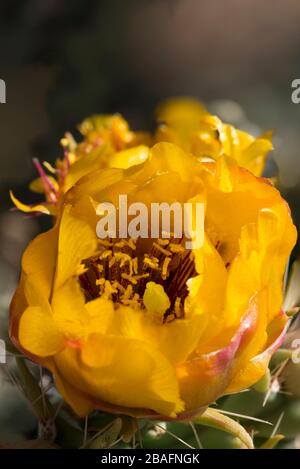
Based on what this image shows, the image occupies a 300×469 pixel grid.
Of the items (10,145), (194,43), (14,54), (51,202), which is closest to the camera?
(51,202)

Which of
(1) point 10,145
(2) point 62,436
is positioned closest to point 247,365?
(2) point 62,436

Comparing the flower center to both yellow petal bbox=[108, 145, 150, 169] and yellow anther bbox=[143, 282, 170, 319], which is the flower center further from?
yellow petal bbox=[108, 145, 150, 169]

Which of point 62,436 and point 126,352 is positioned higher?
point 126,352

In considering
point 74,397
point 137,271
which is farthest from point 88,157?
point 74,397

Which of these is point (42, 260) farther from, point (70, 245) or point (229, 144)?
point (229, 144)

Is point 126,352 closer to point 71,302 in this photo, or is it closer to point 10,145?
point 71,302

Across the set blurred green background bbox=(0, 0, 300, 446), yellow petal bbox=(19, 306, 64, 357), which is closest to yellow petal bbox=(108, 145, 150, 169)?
yellow petal bbox=(19, 306, 64, 357)

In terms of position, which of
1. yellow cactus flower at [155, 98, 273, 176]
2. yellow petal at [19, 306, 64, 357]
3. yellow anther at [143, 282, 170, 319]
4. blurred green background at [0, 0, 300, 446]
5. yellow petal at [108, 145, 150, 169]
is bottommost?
blurred green background at [0, 0, 300, 446]
